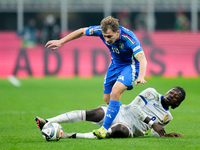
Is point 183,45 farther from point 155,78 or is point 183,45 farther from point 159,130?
point 159,130

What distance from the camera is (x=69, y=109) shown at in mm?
13406

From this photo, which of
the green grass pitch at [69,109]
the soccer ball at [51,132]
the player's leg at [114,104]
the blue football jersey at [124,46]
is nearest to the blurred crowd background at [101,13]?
the green grass pitch at [69,109]

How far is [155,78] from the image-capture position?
76.2 feet

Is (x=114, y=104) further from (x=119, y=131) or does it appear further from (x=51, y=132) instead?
(x=51, y=132)

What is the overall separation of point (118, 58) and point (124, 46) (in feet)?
1.58

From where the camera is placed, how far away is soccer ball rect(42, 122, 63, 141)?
317 inches

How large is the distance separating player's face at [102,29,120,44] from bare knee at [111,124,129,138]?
4.70ft

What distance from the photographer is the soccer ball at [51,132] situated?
806cm

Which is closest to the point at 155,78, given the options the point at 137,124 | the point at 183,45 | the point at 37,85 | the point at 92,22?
the point at 183,45

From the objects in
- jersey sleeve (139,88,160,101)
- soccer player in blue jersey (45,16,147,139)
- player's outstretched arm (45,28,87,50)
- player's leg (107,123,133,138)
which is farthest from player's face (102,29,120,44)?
player's leg (107,123,133,138)

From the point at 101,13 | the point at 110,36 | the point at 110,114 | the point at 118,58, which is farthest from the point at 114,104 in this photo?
the point at 101,13

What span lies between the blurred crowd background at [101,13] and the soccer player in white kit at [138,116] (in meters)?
20.9

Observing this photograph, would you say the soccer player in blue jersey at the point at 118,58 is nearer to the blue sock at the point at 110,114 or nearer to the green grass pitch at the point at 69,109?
the blue sock at the point at 110,114

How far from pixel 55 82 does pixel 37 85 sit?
1434mm
